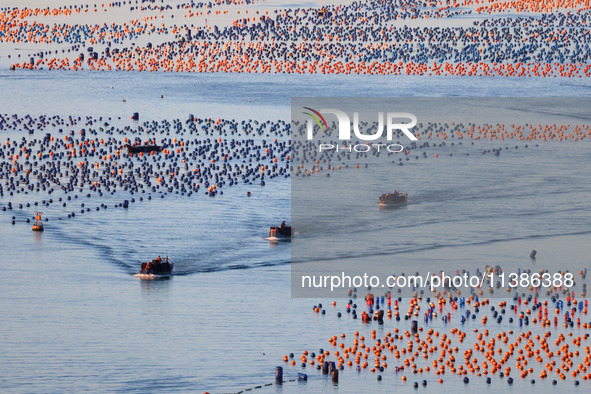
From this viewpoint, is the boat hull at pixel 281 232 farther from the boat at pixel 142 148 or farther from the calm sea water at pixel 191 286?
the boat at pixel 142 148

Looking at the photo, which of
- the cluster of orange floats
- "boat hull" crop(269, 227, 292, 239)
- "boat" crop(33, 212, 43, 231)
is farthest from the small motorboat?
the cluster of orange floats

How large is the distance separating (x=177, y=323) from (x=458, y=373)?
674 inches

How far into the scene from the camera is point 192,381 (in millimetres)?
68312

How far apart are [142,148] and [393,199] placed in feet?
104

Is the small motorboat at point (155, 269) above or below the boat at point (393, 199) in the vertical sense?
below

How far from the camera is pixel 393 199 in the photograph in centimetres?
11281

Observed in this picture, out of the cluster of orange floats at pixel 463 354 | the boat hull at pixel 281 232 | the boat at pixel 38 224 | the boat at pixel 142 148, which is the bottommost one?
the cluster of orange floats at pixel 463 354

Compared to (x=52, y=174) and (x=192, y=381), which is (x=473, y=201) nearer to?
(x=52, y=174)

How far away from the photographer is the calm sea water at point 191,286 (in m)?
69.5

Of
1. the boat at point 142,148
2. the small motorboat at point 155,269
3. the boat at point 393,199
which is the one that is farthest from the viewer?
the boat at point 142,148

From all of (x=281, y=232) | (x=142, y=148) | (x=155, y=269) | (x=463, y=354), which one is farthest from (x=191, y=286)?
(x=142, y=148)

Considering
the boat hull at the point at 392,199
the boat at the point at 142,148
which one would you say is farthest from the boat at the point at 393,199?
the boat at the point at 142,148

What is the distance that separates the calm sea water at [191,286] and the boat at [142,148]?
59.0 ft

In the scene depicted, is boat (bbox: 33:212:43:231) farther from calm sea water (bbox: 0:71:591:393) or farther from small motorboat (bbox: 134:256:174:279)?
small motorboat (bbox: 134:256:174:279)
